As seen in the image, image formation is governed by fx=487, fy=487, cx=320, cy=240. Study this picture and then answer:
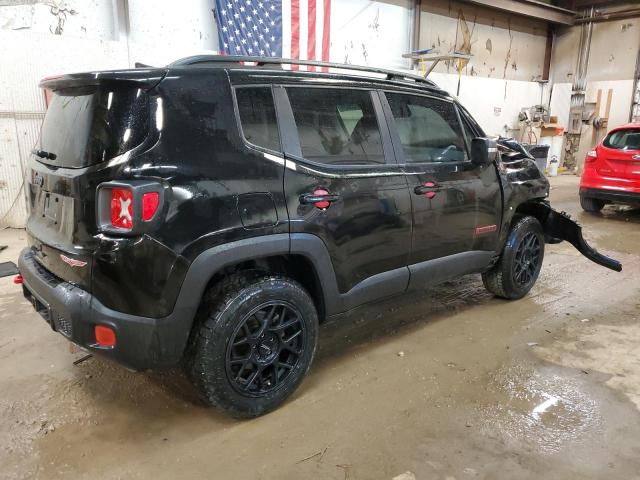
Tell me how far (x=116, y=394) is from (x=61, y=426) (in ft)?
1.10

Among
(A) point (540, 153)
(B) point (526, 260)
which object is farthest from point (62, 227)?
(A) point (540, 153)

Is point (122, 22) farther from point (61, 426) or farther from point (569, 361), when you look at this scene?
point (569, 361)

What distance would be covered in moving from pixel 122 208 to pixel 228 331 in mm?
745

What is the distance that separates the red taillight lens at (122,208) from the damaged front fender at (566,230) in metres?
3.58

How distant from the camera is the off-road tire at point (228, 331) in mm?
2295

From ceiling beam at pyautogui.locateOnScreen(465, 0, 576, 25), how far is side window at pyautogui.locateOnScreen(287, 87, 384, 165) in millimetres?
9540

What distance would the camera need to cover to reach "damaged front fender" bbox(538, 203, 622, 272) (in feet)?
14.2

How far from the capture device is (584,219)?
796 centimetres

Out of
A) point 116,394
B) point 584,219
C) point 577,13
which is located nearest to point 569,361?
point 116,394

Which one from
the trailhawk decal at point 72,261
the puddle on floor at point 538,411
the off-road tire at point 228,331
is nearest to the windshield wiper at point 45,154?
the trailhawk decal at point 72,261

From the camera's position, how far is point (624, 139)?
25.1 feet

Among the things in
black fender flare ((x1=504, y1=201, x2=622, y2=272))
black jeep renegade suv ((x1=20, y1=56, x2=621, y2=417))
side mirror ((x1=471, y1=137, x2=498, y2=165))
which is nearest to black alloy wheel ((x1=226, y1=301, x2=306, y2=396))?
black jeep renegade suv ((x1=20, y1=56, x2=621, y2=417))

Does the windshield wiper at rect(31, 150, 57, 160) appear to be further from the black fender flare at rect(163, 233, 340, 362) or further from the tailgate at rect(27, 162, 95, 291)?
the black fender flare at rect(163, 233, 340, 362)

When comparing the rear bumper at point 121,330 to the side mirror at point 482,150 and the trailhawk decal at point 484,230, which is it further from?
the side mirror at point 482,150
